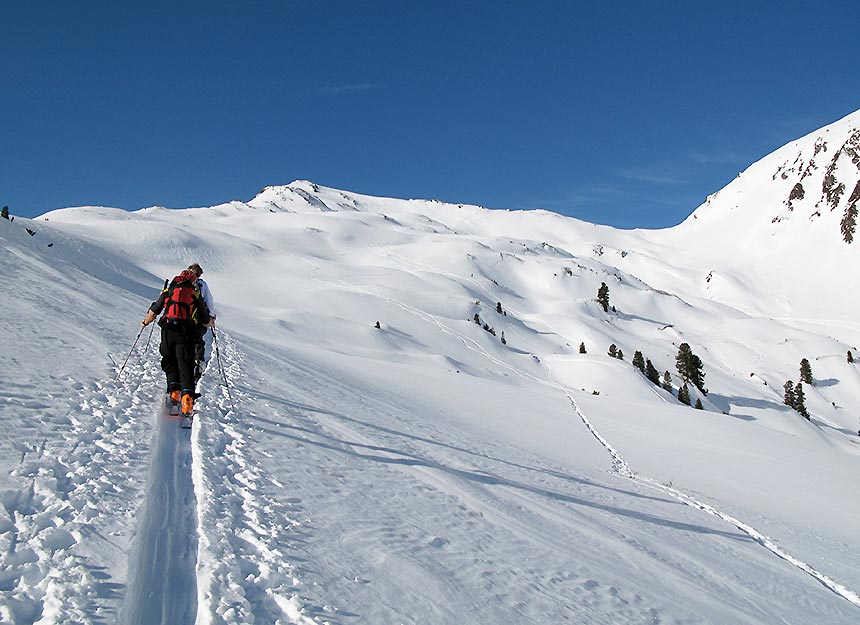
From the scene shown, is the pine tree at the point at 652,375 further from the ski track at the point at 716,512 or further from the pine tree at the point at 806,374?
the pine tree at the point at 806,374

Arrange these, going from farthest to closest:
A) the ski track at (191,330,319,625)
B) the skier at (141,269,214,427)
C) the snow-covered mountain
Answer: the skier at (141,269,214,427), the snow-covered mountain, the ski track at (191,330,319,625)

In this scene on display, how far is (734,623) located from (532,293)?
122 metres

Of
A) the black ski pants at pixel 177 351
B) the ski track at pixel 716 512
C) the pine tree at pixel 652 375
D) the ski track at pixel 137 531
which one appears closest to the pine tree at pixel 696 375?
the pine tree at pixel 652 375

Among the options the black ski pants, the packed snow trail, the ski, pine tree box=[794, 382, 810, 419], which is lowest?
the packed snow trail

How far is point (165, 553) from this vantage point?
13.9ft

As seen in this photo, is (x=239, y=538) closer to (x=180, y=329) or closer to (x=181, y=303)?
(x=180, y=329)

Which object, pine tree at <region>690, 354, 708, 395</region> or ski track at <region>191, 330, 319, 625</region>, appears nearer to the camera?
ski track at <region>191, 330, 319, 625</region>

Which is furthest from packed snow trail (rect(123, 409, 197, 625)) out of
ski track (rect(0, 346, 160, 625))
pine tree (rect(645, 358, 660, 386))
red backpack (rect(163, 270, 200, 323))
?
pine tree (rect(645, 358, 660, 386))

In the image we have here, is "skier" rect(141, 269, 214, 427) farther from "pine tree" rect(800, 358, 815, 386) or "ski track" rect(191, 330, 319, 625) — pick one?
"pine tree" rect(800, 358, 815, 386)

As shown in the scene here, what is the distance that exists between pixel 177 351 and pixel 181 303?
0.86 metres

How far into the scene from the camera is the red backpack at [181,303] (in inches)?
357

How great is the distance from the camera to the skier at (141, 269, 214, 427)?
8633 millimetres

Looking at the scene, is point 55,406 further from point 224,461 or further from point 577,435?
point 577,435

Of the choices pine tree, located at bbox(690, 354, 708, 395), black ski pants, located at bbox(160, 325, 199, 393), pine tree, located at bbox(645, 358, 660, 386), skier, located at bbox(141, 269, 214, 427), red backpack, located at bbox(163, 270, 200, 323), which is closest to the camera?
skier, located at bbox(141, 269, 214, 427)
